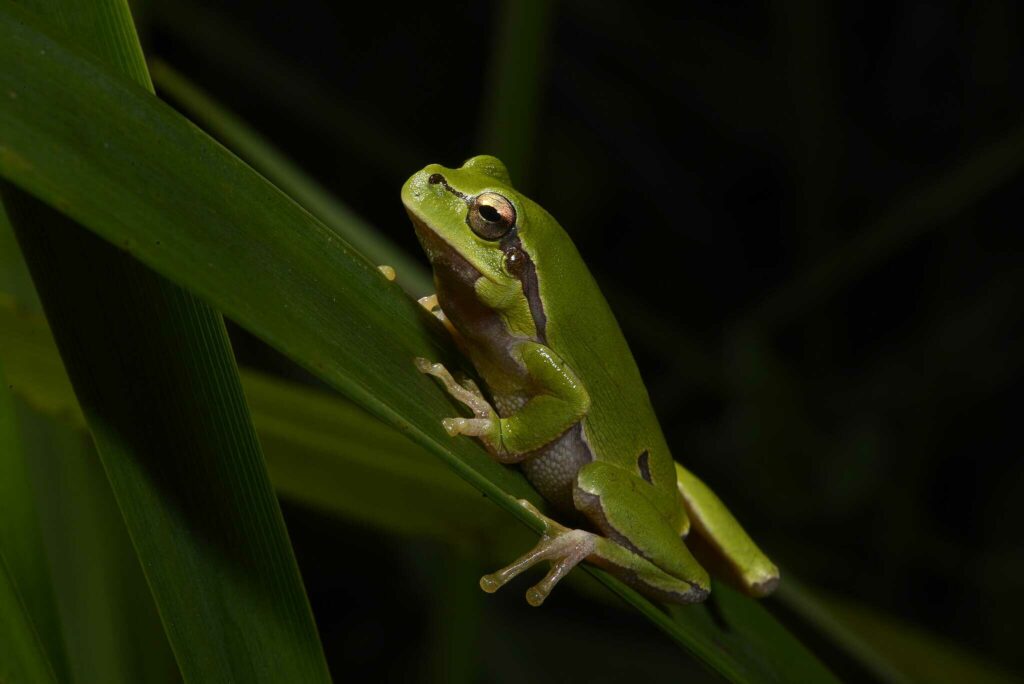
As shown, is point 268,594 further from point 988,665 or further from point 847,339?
point 847,339

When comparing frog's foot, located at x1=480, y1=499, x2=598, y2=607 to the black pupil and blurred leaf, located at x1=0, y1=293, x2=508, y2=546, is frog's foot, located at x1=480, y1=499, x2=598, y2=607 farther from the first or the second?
the black pupil

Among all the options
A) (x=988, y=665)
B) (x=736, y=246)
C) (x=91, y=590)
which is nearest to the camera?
(x=91, y=590)

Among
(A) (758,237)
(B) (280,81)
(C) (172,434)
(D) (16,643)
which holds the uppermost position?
(B) (280,81)

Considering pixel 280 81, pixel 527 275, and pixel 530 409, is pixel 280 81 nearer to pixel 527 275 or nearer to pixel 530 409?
pixel 527 275

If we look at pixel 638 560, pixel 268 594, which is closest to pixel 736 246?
pixel 638 560

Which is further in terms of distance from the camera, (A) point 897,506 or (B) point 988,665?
(A) point 897,506

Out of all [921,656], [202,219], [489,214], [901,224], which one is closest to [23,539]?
[202,219]

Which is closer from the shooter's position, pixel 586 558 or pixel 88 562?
pixel 88 562
